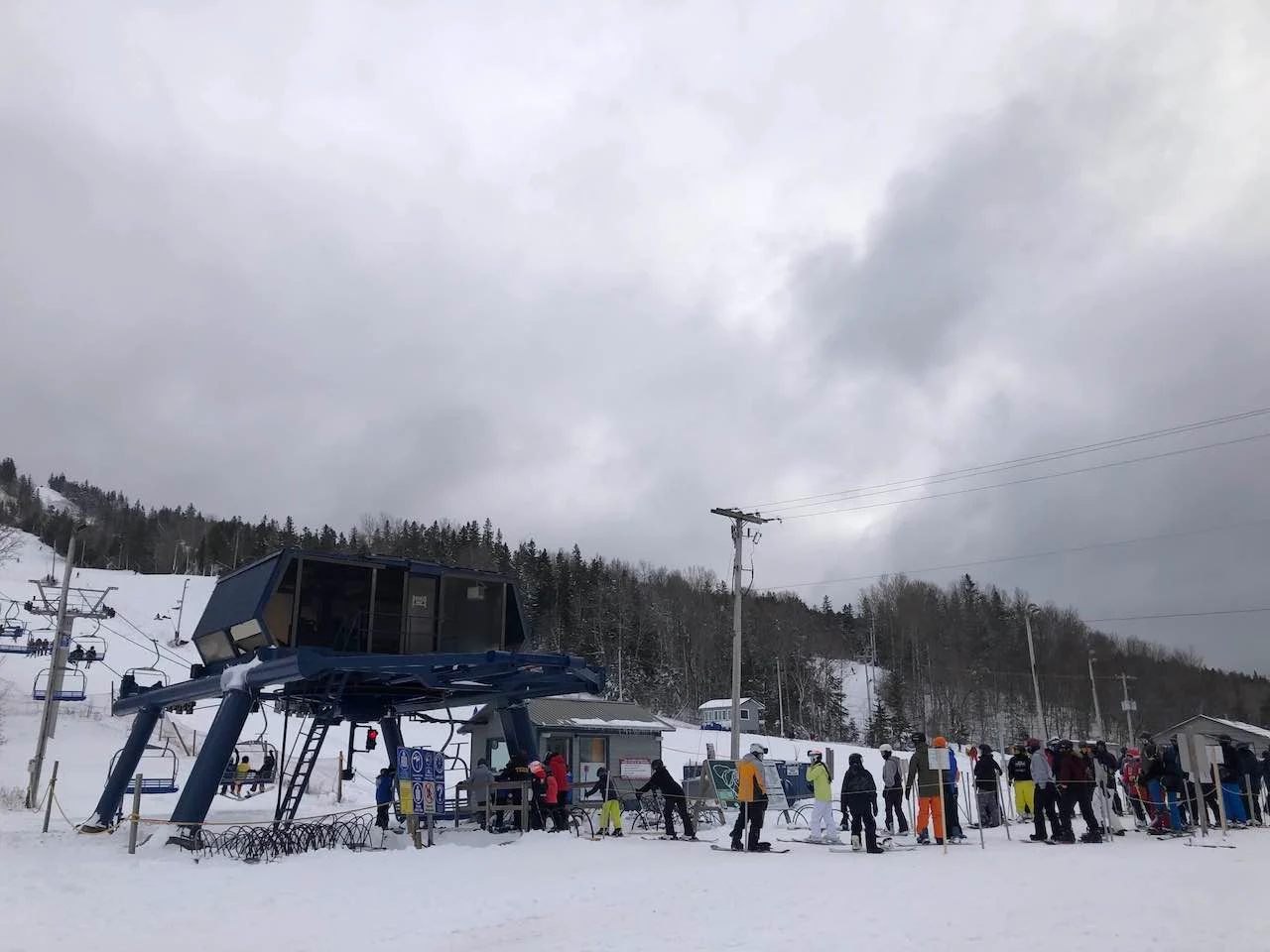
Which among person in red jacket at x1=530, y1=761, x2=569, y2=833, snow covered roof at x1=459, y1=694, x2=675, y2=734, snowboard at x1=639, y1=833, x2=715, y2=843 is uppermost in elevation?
snow covered roof at x1=459, y1=694, x2=675, y2=734

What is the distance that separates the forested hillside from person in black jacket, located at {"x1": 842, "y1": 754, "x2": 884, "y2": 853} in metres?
58.3

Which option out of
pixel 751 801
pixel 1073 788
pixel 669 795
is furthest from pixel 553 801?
pixel 1073 788

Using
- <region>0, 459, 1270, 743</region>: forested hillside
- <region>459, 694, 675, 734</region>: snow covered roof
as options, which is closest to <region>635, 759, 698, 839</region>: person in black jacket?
<region>459, 694, 675, 734</region>: snow covered roof

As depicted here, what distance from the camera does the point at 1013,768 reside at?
19.8 m

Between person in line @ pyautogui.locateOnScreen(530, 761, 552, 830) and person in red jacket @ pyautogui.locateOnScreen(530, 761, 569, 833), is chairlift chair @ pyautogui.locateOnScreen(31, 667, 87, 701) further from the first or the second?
person in red jacket @ pyautogui.locateOnScreen(530, 761, 569, 833)

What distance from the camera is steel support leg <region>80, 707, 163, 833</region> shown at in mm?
21219

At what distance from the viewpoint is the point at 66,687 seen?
186ft

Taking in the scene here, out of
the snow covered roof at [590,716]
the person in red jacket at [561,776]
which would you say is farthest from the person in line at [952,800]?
the snow covered roof at [590,716]

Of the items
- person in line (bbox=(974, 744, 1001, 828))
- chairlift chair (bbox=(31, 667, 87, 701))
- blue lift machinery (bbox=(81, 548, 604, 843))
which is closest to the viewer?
blue lift machinery (bbox=(81, 548, 604, 843))

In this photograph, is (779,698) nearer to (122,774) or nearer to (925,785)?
(122,774)

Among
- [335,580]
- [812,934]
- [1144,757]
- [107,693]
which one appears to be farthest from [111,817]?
[107,693]

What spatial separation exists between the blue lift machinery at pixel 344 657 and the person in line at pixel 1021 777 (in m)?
9.22

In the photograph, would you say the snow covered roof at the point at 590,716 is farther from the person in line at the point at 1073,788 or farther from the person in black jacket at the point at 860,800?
the person in line at the point at 1073,788

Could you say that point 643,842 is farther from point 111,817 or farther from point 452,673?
point 111,817
